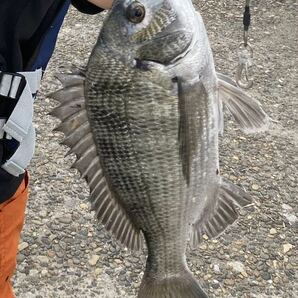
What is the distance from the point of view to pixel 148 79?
1561 mm

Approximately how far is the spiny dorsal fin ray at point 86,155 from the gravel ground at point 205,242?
144cm

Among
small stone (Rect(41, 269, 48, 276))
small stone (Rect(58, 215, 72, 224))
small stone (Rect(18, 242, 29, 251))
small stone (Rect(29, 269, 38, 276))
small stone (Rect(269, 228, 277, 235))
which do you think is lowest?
small stone (Rect(269, 228, 277, 235))

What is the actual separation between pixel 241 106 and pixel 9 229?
3.52 feet

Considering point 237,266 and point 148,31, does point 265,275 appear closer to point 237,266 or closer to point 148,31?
point 237,266

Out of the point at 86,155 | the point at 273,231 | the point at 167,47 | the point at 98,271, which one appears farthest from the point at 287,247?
the point at 167,47

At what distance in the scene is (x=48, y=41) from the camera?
2.13 meters

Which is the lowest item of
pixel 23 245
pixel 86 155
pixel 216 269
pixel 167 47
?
pixel 216 269

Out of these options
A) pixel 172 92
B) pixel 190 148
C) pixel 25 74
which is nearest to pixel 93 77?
pixel 172 92

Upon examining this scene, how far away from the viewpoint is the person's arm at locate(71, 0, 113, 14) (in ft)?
6.98

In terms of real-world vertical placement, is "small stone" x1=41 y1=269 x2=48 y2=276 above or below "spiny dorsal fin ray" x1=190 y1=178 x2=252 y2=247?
below

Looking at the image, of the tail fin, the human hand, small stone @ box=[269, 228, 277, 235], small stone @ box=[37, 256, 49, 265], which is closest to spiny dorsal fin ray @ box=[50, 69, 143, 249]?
the tail fin

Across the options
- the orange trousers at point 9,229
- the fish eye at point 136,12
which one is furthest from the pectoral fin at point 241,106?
the orange trousers at point 9,229

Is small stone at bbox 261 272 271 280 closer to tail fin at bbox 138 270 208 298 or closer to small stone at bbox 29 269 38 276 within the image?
small stone at bbox 29 269 38 276

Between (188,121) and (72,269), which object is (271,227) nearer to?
(72,269)
